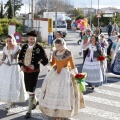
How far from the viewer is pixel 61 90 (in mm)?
6203

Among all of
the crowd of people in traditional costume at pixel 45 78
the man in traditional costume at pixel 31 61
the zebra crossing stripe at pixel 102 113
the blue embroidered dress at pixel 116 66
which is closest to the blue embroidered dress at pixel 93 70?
the zebra crossing stripe at pixel 102 113

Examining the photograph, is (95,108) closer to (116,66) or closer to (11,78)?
(11,78)

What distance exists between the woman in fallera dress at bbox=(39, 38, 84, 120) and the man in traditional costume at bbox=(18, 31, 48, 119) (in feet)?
1.23

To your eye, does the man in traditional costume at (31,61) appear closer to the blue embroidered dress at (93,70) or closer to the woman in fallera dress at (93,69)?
the woman in fallera dress at (93,69)

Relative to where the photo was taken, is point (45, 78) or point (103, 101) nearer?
point (45, 78)

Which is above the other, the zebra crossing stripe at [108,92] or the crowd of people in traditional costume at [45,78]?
the crowd of people in traditional costume at [45,78]

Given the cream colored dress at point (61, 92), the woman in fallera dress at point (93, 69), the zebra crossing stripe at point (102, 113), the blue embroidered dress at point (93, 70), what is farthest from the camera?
the blue embroidered dress at point (93, 70)

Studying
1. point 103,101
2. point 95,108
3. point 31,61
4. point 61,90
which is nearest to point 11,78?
point 31,61

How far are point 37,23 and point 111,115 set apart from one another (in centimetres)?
2095

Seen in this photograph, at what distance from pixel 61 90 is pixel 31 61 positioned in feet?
3.13

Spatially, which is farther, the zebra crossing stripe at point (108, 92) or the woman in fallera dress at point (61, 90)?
the zebra crossing stripe at point (108, 92)

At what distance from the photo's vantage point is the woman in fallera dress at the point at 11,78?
23.0ft

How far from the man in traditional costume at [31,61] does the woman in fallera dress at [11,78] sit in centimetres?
34

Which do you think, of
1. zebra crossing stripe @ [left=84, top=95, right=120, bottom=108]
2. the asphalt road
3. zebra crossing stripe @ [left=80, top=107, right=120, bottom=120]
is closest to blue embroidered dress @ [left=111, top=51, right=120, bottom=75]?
the asphalt road
